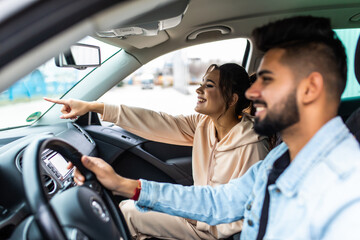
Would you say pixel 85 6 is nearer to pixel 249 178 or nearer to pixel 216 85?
pixel 249 178

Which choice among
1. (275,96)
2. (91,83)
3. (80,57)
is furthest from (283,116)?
(91,83)

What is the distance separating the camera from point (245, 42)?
2910mm

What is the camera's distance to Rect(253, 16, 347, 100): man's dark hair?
105cm

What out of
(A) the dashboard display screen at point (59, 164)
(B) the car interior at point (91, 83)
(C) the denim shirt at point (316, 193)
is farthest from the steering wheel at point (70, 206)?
(A) the dashboard display screen at point (59, 164)

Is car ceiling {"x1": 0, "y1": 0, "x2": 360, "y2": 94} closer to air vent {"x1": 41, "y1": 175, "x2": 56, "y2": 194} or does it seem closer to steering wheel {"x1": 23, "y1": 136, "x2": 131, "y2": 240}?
air vent {"x1": 41, "y1": 175, "x2": 56, "y2": 194}

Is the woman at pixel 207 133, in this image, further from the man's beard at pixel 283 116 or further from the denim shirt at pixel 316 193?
the man's beard at pixel 283 116

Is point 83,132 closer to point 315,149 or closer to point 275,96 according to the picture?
point 275,96

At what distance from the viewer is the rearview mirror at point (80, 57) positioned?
1.53 metres

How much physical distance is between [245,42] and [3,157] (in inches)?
83.7

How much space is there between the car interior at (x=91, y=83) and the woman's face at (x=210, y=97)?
395 millimetres

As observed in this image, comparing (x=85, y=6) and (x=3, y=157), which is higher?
(x=85, y=6)

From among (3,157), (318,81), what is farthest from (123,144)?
(318,81)

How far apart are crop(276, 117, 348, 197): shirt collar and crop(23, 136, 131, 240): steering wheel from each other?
0.58 metres

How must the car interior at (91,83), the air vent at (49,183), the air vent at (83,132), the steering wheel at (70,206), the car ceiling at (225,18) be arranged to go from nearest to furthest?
1. the car interior at (91,83)
2. the steering wheel at (70,206)
3. the air vent at (49,183)
4. the car ceiling at (225,18)
5. the air vent at (83,132)
